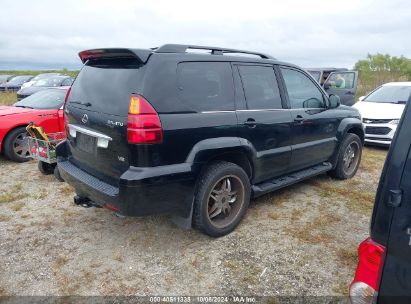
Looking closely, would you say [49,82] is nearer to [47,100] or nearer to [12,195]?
[47,100]

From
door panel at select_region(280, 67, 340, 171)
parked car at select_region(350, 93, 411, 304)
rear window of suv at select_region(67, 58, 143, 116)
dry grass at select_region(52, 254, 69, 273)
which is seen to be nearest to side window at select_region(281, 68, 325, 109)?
door panel at select_region(280, 67, 340, 171)

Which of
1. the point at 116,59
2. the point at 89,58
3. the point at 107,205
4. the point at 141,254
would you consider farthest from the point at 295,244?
the point at 89,58

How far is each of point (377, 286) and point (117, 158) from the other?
2336 millimetres

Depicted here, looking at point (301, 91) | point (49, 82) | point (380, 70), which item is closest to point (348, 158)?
point (301, 91)

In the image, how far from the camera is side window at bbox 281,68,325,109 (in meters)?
4.52

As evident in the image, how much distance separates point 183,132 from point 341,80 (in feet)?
33.4

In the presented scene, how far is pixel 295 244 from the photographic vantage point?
12.1ft

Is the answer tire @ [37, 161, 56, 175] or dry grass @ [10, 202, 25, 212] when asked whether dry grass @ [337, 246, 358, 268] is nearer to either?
dry grass @ [10, 202, 25, 212]

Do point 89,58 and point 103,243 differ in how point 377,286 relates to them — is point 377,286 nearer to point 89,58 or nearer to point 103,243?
point 103,243

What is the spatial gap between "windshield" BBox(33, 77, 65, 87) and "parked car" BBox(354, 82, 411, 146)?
1370 centimetres

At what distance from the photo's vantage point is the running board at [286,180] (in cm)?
415

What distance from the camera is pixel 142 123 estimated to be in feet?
9.73

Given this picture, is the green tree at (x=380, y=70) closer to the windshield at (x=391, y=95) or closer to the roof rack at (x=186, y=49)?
the windshield at (x=391, y=95)

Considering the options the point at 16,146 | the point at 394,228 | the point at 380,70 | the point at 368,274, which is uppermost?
the point at 380,70
